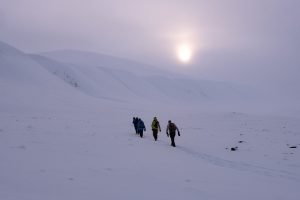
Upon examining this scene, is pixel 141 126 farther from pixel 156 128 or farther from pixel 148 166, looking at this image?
pixel 148 166

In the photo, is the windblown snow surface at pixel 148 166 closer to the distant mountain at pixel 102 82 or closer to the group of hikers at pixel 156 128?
the group of hikers at pixel 156 128

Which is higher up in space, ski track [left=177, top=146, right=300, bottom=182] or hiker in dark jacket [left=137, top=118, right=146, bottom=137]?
hiker in dark jacket [left=137, top=118, right=146, bottom=137]

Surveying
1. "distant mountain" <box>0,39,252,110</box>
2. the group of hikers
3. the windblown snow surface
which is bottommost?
the windblown snow surface

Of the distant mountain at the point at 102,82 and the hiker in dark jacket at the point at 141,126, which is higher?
the distant mountain at the point at 102,82

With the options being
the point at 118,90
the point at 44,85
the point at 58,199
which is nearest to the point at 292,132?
the point at 58,199

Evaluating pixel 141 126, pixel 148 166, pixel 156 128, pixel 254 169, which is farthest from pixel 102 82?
pixel 148 166

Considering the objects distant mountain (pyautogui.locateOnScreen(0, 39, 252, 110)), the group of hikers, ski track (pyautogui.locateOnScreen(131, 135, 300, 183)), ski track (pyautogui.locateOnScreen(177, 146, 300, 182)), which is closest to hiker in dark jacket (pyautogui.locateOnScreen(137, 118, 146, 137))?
the group of hikers

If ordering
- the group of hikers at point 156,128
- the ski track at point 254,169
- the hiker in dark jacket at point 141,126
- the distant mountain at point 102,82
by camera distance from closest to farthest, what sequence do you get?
the ski track at point 254,169 → the group of hikers at point 156,128 → the hiker in dark jacket at point 141,126 → the distant mountain at point 102,82

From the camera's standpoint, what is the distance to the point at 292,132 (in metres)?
28.9

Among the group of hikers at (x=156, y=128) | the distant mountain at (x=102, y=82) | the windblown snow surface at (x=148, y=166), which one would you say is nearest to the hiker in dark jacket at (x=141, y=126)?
the group of hikers at (x=156, y=128)

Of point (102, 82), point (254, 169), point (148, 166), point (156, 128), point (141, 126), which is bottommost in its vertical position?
point (148, 166)

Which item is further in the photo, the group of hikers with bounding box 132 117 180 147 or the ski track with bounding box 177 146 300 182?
the group of hikers with bounding box 132 117 180 147

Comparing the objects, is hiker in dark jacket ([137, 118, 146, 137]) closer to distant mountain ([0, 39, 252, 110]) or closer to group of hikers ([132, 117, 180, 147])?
group of hikers ([132, 117, 180, 147])

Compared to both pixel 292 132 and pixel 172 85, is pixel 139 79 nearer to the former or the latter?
pixel 172 85
